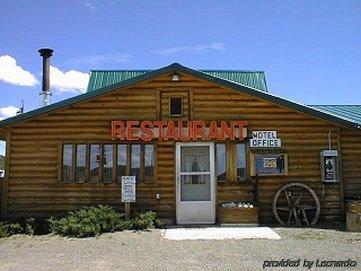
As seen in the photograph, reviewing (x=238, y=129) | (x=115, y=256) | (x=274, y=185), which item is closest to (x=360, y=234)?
(x=274, y=185)

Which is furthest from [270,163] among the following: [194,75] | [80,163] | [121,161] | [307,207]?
[80,163]

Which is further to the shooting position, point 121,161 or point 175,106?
point 175,106

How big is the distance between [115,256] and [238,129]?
575 centimetres

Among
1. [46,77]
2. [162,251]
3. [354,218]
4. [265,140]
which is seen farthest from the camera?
[46,77]

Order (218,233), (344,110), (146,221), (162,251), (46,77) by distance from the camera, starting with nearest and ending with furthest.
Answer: (162,251)
(218,233)
(146,221)
(344,110)
(46,77)

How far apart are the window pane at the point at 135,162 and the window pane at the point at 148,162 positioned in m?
0.21

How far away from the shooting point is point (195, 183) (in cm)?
1293

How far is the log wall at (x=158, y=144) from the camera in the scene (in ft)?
42.0

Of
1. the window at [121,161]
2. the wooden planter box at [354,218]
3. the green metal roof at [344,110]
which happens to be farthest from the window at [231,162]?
the green metal roof at [344,110]

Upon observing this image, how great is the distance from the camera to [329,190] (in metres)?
13.0

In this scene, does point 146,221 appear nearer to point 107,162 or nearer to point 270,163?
point 107,162

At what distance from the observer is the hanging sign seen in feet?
42.6

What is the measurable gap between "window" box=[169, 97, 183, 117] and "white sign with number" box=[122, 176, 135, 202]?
2331mm

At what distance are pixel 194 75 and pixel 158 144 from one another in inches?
91.6
